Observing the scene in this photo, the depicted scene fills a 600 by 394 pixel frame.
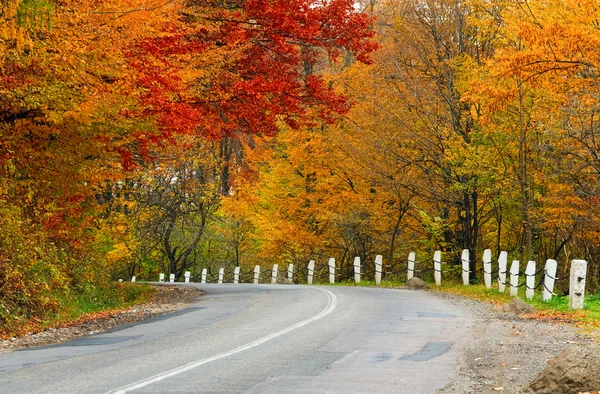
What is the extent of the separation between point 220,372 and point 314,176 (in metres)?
27.5

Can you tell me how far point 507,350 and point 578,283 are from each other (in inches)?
257

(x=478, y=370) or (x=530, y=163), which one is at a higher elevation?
(x=530, y=163)

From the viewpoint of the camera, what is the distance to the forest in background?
47.4 ft

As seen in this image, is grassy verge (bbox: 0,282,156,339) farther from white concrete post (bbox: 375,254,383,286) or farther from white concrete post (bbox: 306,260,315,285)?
white concrete post (bbox: 306,260,315,285)

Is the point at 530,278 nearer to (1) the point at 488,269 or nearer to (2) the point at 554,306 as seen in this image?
(2) the point at 554,306

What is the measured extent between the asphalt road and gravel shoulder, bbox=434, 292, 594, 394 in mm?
242

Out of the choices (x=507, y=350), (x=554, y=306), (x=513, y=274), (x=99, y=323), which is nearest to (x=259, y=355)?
(x=507, y=350)

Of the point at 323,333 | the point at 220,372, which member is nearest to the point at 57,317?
the point at 323,333

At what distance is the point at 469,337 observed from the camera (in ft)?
39.7

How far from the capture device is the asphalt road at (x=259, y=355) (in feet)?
26.7

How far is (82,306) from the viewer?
61.7ft

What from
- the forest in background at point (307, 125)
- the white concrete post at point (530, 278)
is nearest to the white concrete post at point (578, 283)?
the white concrete post at point (530, 278)

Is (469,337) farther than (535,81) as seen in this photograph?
No

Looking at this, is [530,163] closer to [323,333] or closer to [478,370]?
[323,333]
